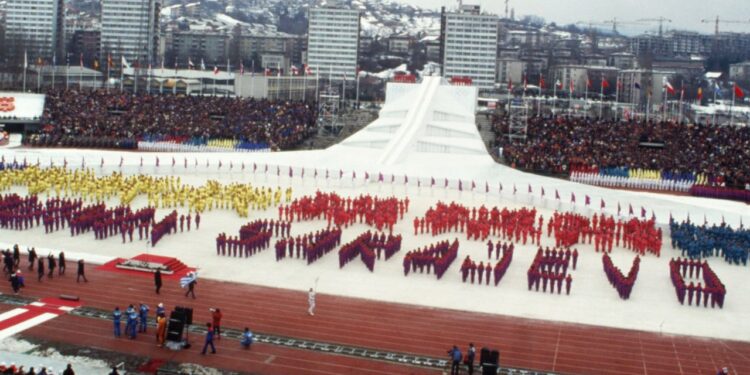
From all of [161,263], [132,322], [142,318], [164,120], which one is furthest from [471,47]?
[132,322]

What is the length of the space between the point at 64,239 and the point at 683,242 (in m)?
17.7

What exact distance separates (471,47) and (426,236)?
89.9m

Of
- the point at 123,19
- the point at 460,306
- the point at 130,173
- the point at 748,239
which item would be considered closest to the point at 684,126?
the point at 748,239

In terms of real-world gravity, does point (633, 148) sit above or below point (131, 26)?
below

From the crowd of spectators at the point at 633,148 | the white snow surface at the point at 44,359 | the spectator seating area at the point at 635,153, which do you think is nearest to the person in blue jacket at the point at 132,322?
the white snow surface at the point at 44,359

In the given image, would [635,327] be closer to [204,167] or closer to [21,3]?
[204,167]

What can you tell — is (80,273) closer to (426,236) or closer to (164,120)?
(426,236)

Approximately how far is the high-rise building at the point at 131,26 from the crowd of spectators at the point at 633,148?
8412 centimetres

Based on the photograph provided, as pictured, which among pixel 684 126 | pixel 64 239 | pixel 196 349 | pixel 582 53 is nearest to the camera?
pixel 196 349

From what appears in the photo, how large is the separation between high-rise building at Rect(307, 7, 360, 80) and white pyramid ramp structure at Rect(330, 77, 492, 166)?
59603 mm

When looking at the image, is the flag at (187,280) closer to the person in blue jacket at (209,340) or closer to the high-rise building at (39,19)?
the person in blue jacket at (209,340)

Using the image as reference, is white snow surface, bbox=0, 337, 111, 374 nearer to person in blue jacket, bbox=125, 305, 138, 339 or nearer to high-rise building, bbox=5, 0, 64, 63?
person in blue jacket, bbox=125, 305, 138, 339

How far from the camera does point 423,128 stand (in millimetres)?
44031

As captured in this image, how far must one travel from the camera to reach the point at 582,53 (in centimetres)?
16900
